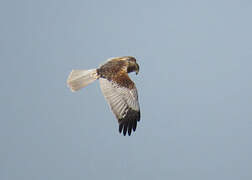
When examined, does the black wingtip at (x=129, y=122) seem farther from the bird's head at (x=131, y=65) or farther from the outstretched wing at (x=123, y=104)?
the bird's head at (x=131, y=65)

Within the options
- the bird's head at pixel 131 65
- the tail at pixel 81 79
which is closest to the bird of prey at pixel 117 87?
the tail at pixel 81 79

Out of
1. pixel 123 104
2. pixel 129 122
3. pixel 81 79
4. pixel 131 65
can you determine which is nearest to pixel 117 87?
pixel 123 104

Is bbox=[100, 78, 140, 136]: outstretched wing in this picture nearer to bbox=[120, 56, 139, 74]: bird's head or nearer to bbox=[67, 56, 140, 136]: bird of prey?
bbox=[67, 56, 140, 136]: bird of prey

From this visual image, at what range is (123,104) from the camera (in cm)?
844

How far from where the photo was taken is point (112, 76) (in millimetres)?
8789

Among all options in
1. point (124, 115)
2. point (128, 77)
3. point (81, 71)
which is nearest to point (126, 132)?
point (124, 115)

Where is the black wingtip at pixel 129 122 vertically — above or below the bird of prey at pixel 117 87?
below

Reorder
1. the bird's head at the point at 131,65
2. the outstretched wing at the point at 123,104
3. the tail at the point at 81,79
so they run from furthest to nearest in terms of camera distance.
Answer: the bird's head at the point at 131,65
the tail at the point at 81,79
the outstretched wing at the point at 123,104

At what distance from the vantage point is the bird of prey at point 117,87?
27.6ft

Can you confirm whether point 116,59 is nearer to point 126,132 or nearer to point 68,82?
point 68,82

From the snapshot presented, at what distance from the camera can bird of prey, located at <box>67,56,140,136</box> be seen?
840 cm

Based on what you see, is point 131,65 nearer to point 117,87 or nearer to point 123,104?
point 117,87

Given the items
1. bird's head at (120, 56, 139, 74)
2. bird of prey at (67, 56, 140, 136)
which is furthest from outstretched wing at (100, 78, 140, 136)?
bird's head at (120, 56, 139, 74)

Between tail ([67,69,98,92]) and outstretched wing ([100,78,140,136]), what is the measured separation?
466mm
